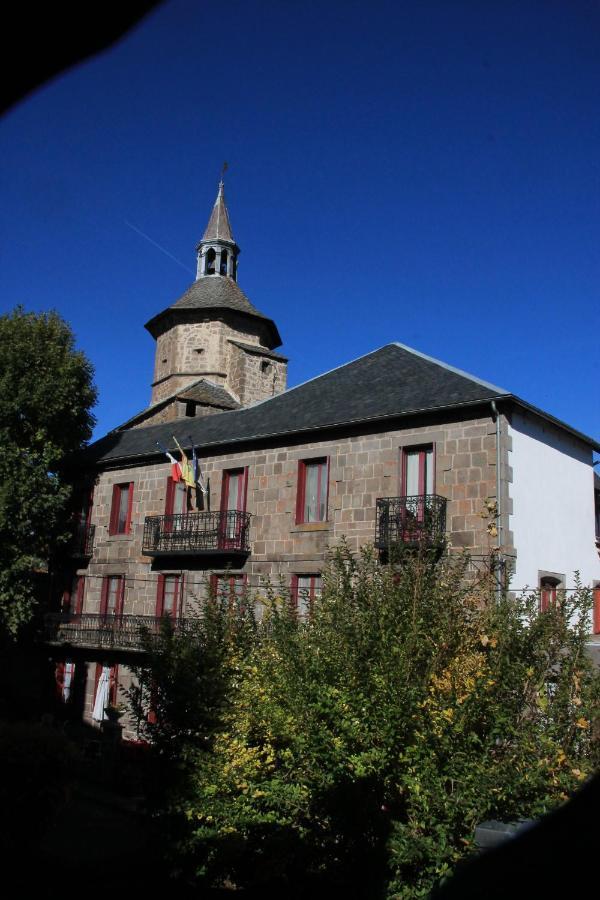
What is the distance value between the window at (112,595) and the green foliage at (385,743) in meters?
13.3

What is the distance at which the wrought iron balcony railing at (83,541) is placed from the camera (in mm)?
23781

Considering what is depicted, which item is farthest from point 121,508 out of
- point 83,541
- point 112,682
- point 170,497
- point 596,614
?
point 596,614

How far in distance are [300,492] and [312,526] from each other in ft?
3.48

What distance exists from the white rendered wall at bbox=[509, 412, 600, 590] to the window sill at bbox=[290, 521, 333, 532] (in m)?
4.43

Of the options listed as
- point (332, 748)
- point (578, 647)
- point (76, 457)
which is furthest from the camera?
point (76, 457)

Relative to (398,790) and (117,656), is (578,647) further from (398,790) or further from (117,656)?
(117,656)

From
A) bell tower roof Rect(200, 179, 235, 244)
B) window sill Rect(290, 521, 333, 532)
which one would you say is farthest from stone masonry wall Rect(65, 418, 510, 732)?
bell tower roof Rect(200, 179, 235, 244)

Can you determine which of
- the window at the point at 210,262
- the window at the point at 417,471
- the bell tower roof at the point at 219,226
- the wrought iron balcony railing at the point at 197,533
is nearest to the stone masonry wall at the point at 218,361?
the window at the point at 210,262

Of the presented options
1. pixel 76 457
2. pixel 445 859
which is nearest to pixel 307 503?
pixel 76 457

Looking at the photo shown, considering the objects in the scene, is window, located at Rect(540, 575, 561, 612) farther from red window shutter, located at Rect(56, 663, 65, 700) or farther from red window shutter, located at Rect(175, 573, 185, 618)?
red window shutter, located at Rect(56, 663, 65, 700)

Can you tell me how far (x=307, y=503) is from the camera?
19.0m

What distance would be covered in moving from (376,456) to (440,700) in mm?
10011

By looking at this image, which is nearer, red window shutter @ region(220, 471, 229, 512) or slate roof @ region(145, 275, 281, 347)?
red window shutter @ region(220, 471, 229, 512)

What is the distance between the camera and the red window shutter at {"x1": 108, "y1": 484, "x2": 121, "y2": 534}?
2334cm
